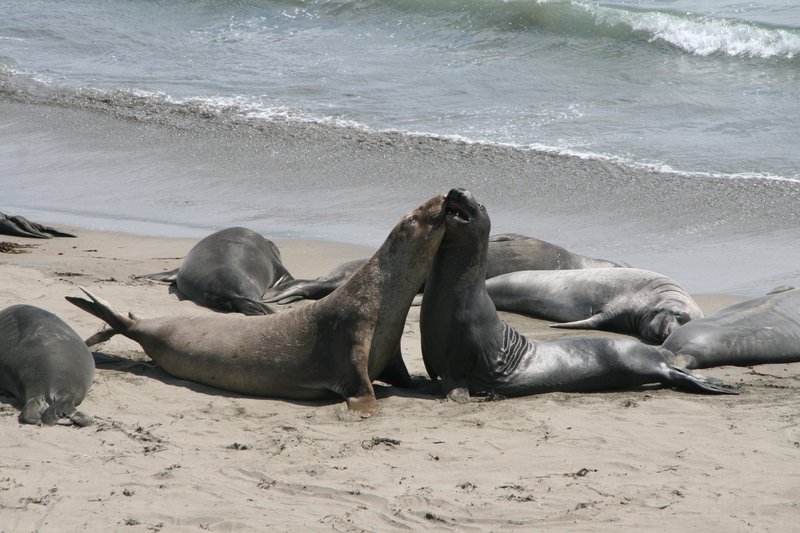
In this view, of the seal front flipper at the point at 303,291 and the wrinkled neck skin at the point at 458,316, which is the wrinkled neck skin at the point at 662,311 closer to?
the wrinkled neck skin at the point at 458,316

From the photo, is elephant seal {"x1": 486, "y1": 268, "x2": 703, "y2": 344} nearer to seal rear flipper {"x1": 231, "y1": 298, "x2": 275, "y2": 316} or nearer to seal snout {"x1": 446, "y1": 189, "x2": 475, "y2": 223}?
seal rear flipper {"x1": 231, "y1": 298, "x2": 275, "y2": 316}

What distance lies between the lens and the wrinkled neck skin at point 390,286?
6227mm

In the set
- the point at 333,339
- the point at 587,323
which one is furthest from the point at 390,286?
the point at 587,323

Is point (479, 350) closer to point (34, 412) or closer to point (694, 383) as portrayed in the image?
point (694, 383)

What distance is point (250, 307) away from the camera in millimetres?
8188

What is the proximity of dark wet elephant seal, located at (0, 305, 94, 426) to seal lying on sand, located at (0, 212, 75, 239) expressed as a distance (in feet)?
14.4

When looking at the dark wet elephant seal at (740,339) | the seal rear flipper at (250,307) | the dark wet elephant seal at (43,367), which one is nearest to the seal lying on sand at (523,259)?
the seal rear flipper at (250,307)

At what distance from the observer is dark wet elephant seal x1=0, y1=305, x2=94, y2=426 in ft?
17.7

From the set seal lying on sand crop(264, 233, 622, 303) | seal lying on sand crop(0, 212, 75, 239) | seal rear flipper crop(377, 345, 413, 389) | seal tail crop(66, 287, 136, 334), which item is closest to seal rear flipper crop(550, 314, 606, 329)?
seal lying on sand crop(264, 233, 622, 303)

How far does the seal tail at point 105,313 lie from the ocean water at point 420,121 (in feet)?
13.1

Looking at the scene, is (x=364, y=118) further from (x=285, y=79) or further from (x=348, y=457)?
(x=348, y=457)

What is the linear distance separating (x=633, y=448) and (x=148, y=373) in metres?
2.90

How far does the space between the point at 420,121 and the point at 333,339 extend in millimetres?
9423

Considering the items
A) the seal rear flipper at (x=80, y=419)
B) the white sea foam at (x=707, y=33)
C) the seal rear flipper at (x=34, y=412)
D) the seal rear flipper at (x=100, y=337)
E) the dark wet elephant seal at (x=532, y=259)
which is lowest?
the seal rear flipper at (x=100, y=337)
